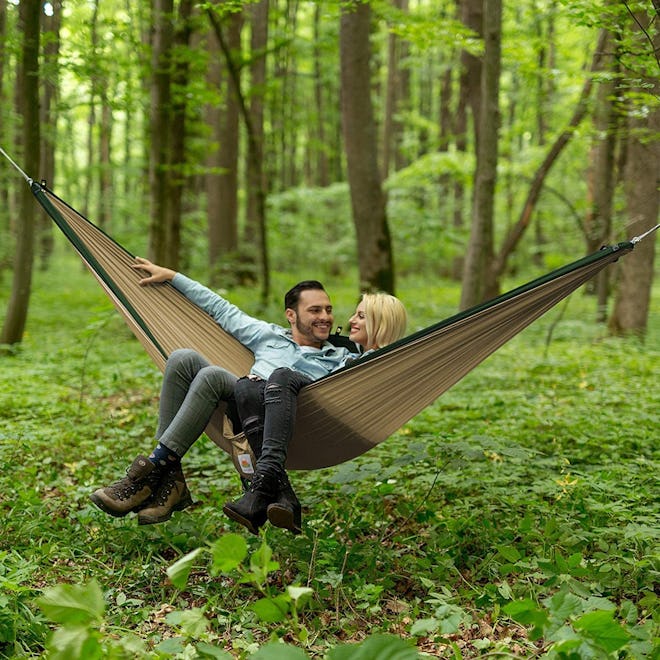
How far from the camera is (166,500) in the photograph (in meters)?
2.04

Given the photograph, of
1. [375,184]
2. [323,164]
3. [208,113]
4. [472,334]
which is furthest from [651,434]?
[323,164]

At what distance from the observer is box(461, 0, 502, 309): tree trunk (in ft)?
15.3

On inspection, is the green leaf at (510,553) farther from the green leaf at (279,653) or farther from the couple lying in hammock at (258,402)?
the green leaf at (279,653)

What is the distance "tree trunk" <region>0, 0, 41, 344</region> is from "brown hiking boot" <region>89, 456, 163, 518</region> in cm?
281

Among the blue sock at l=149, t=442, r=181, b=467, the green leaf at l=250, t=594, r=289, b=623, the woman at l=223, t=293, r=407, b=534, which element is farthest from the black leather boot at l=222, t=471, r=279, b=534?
the green leaf at l=250, t=594, r=289, b=623

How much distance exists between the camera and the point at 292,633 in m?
1.77

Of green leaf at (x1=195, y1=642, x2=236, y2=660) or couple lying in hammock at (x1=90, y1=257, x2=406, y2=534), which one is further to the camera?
couple lying in hammock at (x1=90, y1=257, x2=406, y2=534)

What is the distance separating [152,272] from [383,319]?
82 centimetres

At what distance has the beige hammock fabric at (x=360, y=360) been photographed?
2027mm

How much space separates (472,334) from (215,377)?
769 millimetres

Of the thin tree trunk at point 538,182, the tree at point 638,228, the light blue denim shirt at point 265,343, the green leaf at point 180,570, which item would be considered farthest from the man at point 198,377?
the thin tree trunk at point 538,182

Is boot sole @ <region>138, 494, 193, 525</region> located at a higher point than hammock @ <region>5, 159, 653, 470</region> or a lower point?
lower

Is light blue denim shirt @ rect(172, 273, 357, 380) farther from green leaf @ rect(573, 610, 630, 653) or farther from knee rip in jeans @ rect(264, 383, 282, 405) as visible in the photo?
green leaf @ rect(573, 610, 630, 653)

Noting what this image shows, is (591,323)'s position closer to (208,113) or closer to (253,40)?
(253,40)
